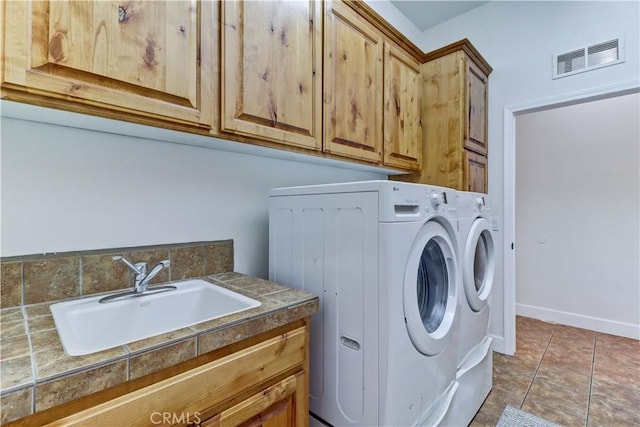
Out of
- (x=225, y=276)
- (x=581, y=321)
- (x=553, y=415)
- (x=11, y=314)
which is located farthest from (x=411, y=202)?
(x=581, y=321)

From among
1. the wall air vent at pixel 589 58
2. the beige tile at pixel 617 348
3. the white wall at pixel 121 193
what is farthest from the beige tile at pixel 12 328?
the beige tile at pixel 617 348

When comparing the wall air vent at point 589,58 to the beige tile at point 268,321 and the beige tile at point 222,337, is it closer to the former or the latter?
the beige tile at point 268,321

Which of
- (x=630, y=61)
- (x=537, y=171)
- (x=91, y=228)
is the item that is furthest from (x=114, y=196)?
(x=537, y=171)

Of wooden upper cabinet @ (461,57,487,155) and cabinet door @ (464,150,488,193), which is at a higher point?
wooden upper cabinet @ (461,57,487,155)

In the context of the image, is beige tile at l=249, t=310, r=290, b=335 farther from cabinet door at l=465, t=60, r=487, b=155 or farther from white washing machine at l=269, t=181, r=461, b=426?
cabinet door at l=465, t=60, r=487, b=155

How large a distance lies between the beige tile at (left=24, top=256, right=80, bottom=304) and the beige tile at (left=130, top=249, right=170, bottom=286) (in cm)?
19

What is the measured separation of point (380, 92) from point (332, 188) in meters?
1.01

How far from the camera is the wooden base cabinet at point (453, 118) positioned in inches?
85.4

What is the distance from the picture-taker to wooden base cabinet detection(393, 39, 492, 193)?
7.12 feet

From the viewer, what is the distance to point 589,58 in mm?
2125

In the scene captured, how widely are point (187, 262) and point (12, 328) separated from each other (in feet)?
2.01

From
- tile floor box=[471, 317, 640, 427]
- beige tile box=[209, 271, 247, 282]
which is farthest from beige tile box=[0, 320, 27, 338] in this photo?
tile floor box=[471, 317, 640, 427]

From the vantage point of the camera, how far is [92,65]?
2.81 ft

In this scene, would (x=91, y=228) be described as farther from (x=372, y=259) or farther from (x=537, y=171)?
(x=537, y=171)
